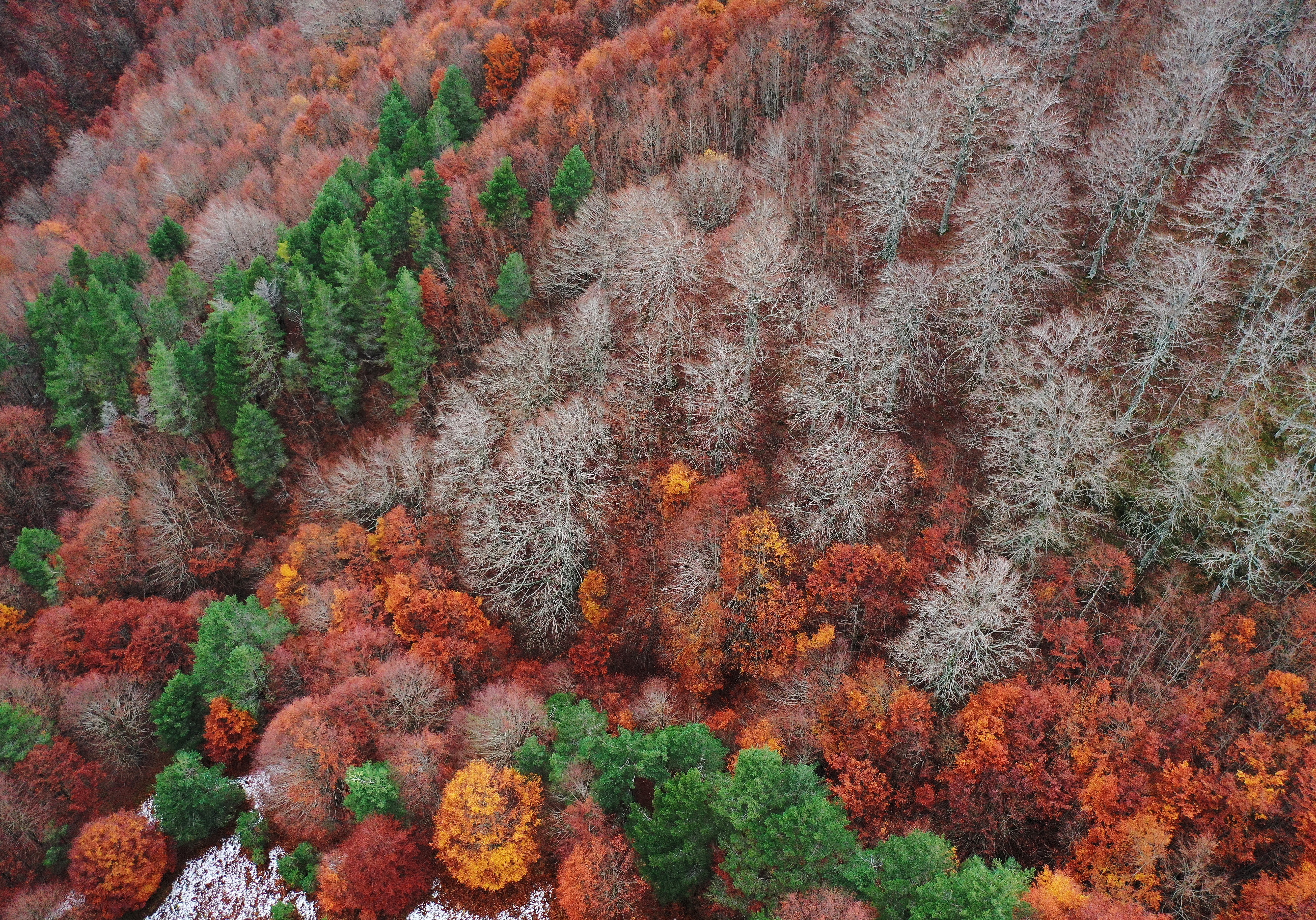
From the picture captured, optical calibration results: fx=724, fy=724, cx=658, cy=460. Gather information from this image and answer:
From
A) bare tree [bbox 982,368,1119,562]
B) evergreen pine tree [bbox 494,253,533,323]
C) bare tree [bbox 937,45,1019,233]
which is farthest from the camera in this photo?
evergreen pine tree [bbox 494,253,533,323]

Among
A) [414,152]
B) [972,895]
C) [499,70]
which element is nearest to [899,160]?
[972,895]

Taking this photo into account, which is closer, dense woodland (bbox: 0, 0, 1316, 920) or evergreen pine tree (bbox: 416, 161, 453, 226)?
dense woodland (bbox: 0, 0, 1316, 920)

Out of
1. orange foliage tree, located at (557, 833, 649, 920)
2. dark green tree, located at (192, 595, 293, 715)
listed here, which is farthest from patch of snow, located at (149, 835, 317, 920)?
orange foliage tree, located at (557, 833, 649, 920)

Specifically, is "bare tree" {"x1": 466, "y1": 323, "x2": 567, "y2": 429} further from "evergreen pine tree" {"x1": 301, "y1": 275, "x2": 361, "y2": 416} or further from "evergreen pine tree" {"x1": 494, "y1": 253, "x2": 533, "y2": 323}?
"evergreen pine tree" {"x1": 301, "y1": 275, "x2": 361, "y2": 416}

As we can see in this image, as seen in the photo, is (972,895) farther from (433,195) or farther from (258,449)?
(433,195)

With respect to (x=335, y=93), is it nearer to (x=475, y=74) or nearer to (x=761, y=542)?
(x=475, y=74)

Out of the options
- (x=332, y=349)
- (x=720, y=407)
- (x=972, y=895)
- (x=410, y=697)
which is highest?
(x=332, y=349)

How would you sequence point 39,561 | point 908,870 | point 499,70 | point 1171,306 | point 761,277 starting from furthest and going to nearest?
1. point 499,70
2. point 39,561
3. point 761,277
4. point 1171,306
5. point 908,870
